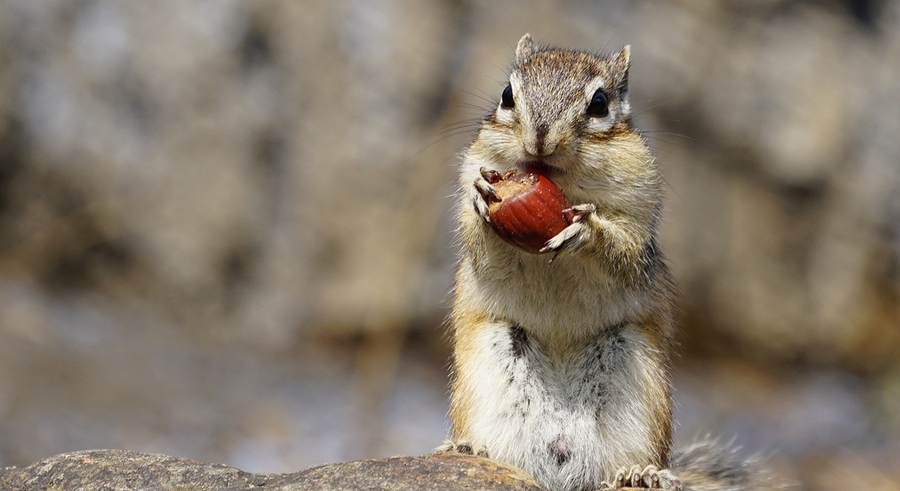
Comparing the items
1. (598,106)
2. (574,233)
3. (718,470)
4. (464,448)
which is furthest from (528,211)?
(718,470)

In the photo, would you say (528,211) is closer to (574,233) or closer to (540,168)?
(574,233)

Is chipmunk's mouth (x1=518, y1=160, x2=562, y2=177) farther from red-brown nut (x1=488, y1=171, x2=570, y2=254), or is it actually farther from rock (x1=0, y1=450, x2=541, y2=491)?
rock (x1=0, y1=450, x2=541, y2=491)

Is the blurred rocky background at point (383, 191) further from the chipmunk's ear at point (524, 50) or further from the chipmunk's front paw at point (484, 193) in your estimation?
the chipmunk's front paw at point (484, 193)

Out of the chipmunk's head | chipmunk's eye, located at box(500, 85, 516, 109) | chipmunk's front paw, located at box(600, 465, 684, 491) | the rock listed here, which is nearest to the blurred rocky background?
the chipmunk's head

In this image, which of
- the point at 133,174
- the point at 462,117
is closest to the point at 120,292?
the point at 133,174

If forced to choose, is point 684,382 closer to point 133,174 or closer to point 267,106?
point 267,106

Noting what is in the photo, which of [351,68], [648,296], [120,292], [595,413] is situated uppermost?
[351,68]

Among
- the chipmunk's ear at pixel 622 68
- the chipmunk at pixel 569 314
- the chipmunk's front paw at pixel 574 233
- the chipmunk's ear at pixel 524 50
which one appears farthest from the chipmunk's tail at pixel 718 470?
the chipmunk's ear at pixel 524 50
